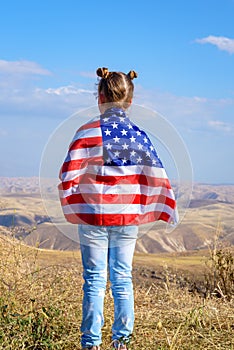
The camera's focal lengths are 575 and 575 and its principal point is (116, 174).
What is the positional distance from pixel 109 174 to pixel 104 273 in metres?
0.71

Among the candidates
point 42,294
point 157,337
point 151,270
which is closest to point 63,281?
point 42,294

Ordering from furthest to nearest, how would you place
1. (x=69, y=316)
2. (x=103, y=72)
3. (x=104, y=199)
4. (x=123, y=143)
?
(x=69, y=316), (x=103, y=72), (x=123, y=143), (x=104, y=199)

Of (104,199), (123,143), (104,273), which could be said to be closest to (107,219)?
(104,199)

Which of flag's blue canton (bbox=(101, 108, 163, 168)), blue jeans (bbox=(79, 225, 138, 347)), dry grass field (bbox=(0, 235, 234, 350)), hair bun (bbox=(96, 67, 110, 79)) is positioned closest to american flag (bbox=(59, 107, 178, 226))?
flag's blue canton (bbox=(101, 108, 163, 168))

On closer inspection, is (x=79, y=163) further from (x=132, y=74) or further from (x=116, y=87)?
(x=132, y=74)

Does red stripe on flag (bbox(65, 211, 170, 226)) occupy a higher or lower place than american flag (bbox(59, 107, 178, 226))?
lower

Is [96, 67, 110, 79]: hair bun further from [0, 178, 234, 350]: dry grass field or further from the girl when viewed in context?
[0, 178, 234, 350]: dry grass field

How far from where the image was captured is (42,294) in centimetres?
535

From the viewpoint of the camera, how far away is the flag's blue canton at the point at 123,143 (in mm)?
3973

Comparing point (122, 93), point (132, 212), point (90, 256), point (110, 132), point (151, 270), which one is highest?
point (122, 93)

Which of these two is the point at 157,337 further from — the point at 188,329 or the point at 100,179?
the point at 100,179

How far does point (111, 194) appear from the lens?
393cm

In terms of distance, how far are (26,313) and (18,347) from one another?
0.51 meters

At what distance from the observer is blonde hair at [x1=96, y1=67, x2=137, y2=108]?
4.10 metres
